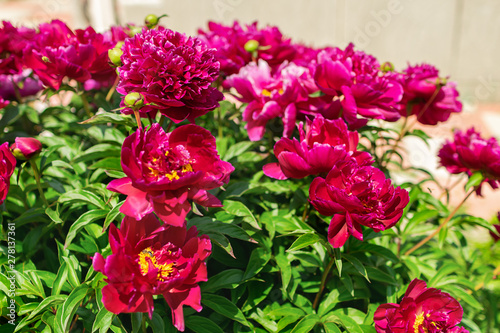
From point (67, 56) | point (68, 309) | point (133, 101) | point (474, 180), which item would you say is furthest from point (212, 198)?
point (474, 180)

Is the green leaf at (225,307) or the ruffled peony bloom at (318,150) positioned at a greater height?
the ruffled peony bloom at (318,150)

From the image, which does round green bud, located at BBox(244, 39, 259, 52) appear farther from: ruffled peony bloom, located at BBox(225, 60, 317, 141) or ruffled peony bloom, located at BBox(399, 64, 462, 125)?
ruffled peony bloom, located at BBox(399, 64, 462, 125)

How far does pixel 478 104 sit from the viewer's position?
4863mm

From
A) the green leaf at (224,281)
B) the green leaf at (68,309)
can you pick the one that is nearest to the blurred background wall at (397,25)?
the green leaf at (224,281)

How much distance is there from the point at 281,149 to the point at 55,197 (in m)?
0.60

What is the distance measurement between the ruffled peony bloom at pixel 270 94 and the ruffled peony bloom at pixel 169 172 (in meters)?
0.33

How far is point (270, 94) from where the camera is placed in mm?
1136

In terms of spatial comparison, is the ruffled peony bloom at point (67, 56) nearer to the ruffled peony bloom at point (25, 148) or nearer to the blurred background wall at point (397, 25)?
the ruffled peony bloom at point (25, 148)

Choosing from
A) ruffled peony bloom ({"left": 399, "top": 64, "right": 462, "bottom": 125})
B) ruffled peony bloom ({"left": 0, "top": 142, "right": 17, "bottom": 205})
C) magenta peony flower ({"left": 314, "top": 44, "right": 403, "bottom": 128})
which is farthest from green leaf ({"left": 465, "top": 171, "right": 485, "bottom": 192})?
ruffled peony bloom ({"left": 0, "top": 142, "right": 17, "bottom": 205})

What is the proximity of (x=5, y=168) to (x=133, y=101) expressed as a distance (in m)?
0.28

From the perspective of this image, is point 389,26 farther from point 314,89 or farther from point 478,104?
point 314,89

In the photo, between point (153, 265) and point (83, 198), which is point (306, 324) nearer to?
point (153, 265)

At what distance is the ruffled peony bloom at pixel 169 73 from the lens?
0.79m

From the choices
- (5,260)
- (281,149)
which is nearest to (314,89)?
(281,149)
